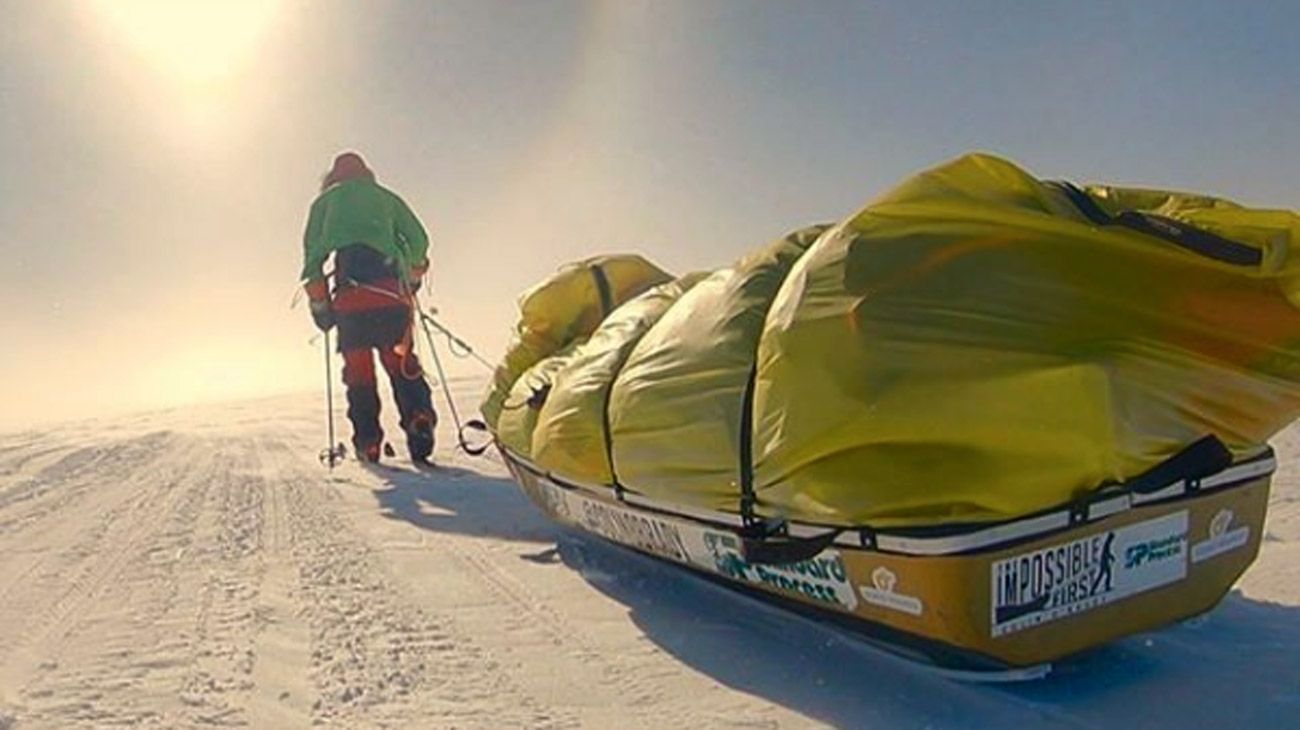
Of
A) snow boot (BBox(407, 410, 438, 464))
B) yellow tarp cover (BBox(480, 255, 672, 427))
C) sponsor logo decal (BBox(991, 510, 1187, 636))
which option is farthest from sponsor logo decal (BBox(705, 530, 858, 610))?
snow boot (BBox(407, 410, 438, 464))

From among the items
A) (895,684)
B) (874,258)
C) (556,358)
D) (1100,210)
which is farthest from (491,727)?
(556,358)

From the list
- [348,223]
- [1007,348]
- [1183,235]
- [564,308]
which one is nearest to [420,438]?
[348,223]

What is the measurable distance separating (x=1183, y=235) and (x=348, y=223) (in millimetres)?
6059

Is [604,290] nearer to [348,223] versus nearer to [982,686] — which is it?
[348,223]

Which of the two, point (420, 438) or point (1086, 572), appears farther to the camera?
point (420, 438)

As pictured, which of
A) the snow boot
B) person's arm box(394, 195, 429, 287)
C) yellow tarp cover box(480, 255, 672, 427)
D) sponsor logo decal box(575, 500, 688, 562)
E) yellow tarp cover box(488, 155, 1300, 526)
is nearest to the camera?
yellow tarp cover box(488, 155, 1300, 526)

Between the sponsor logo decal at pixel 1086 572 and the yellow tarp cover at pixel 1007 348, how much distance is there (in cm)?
15

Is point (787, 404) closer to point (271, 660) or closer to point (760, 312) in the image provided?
point (760, 312)

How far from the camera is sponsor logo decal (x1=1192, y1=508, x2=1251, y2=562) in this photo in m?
2.52

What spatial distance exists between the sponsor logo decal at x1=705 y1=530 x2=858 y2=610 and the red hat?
5.54 m

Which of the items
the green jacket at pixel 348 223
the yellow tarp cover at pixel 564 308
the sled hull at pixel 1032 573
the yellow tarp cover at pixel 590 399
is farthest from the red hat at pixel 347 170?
the sled hull at pixel 1032 573

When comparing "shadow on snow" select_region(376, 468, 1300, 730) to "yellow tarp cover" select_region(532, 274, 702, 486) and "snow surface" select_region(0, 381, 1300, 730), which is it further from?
"yellow tarp cover" select_region(532, 274, 702, 486)

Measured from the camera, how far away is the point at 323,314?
7297mm

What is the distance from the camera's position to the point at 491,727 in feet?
7.70
